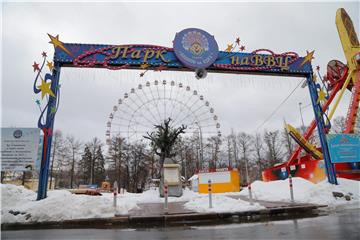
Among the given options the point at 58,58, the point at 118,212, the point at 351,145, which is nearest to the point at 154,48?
the point at 58,58

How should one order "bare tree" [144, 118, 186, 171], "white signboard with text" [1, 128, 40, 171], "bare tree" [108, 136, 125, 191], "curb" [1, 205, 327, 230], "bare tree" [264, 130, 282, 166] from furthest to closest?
"bare tree" [264, 130, 282, 166], "bare tree" [108, 136, 125, 191], "bare tree" [144, 118, 186, 171], "white signboard with text" [1, 128, 40, 171], "curb" [1, 205, 327, 230]

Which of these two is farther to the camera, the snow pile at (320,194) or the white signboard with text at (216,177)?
the white signboard with text at (216,177)

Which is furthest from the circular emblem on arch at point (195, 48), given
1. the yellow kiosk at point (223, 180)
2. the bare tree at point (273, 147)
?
the bare tree at point (273, 147)

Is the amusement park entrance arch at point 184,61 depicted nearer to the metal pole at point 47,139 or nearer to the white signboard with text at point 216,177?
the metal pole at point 47,139

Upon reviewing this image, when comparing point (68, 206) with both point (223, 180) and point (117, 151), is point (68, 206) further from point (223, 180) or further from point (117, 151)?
point (117, 151)

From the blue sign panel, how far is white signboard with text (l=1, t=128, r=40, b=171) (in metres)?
14.5

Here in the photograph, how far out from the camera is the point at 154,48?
13.3 m

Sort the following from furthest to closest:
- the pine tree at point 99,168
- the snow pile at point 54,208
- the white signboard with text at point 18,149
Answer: the pine tree at point 99,168 → the white signboard with text at point 18,149 → the snow pile at point 54,208

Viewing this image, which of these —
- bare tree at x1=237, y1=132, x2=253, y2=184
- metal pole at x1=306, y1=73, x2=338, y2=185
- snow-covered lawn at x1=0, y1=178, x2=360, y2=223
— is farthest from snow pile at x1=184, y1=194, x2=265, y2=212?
bare tree at x1=237, y1=132, x2=253, y2=184

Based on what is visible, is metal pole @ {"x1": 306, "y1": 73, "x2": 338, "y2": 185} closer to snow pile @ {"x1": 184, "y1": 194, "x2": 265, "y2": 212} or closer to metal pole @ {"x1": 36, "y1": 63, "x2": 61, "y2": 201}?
snow pile @ {"x1": 184, "y1": 194, "x2": 265, "y2": 212}

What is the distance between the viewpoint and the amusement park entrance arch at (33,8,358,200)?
1162cm

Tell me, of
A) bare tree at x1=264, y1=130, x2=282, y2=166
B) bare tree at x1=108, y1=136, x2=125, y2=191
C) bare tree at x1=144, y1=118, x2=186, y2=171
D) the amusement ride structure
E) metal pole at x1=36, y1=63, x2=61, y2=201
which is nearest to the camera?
metal pole at x1=36, y1=63, x2=61, y2=201

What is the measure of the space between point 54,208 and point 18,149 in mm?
2623

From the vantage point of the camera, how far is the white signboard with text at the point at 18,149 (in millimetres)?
8688
